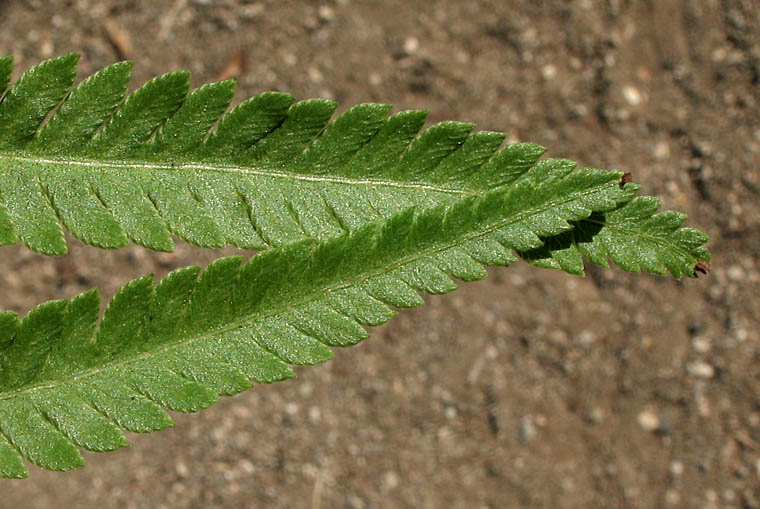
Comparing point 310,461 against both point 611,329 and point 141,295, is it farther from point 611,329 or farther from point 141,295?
point 141,295

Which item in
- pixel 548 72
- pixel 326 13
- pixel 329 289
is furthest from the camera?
pixel 548 72

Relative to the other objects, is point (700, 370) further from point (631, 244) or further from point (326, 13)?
point (631, 244)

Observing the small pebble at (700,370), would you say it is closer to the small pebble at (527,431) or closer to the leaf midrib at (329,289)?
the small pebble at (527,431)

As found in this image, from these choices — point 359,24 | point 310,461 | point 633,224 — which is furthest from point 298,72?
point 633,224

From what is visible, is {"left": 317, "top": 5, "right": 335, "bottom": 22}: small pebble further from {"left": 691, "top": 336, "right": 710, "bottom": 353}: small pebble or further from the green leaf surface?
the green leaf surface

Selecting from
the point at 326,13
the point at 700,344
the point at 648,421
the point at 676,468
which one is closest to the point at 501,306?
the point at 648,421

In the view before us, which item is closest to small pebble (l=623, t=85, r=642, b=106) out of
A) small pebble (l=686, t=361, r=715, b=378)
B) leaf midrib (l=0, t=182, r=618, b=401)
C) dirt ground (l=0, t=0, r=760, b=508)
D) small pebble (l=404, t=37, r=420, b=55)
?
dirt ground (l=0, t=0, r=760, b=508)
